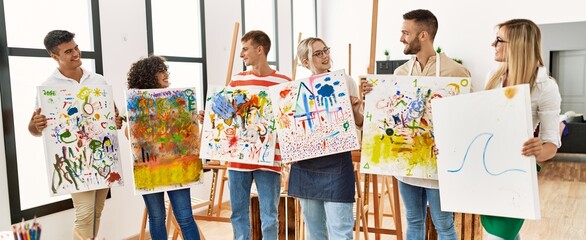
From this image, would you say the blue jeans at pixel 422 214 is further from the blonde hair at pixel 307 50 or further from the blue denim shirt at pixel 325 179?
the blonde hair at pixel 307 50

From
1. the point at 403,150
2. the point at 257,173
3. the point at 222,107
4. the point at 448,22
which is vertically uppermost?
the point at 448,22

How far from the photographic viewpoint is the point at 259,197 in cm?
267

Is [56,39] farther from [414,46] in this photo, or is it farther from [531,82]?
[531,82]

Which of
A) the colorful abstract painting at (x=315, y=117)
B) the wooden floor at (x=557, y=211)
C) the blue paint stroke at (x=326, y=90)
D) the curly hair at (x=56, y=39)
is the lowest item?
the wooden floor at (x=557, y=211)

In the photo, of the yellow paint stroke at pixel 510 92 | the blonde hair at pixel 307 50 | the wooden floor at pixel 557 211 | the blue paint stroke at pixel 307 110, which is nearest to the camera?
the yellow paint stroke at pixel 510 92

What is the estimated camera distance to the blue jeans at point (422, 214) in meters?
2.22

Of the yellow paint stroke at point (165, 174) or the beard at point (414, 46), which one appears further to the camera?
the yellow paint stroke at point (165, 174)

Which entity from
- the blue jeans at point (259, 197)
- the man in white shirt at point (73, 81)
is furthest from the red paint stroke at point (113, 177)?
the blue jeans at point (259, 197)

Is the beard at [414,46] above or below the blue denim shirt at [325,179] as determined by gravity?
above

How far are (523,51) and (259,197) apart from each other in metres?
1.52

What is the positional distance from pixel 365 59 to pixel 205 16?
3656mm

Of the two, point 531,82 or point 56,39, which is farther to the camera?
point 56,39

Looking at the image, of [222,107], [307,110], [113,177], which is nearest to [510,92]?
[307,110]

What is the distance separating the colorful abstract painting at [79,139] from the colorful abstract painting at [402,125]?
4.53ft
